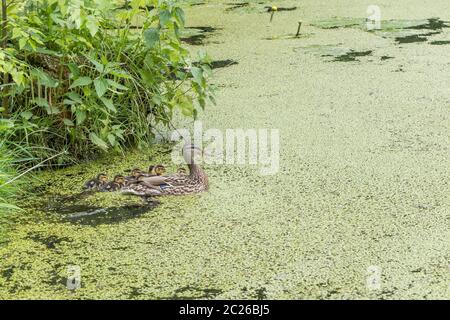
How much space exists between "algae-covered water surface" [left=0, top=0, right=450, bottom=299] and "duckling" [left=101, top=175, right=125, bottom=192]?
0.03 m

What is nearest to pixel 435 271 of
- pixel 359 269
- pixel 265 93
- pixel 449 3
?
pixel 359 269

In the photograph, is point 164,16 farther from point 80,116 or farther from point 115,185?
point 115,185

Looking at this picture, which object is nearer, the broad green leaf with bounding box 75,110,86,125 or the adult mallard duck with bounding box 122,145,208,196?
the adult mallard duck with bounding box 122,145,208,196

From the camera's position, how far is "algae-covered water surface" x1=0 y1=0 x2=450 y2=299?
2207 mm

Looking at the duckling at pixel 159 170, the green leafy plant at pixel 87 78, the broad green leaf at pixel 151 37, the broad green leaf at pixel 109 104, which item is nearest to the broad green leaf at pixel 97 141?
the green leafy plant at pixel 87 78

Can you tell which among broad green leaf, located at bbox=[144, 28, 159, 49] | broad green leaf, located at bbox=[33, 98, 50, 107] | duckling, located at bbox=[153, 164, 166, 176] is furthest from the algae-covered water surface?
broad green leaf, located at bbox=[144, 28, 159, 49]

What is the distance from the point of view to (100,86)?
2869 mm

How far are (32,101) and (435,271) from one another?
146 cm

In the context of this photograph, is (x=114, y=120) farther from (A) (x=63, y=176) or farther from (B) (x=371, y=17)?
(B) (x=371, y=17)

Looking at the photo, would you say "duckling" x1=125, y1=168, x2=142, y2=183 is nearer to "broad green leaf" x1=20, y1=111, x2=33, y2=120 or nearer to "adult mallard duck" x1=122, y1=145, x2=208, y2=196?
"adult mallard duck" x1=122, y1=145, x2=208, y2=196

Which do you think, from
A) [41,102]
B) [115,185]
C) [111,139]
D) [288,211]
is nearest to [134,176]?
[115,185]

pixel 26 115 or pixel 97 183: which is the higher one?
pixel 26 115

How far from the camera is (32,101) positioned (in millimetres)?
2943

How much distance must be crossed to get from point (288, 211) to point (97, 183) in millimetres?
635
